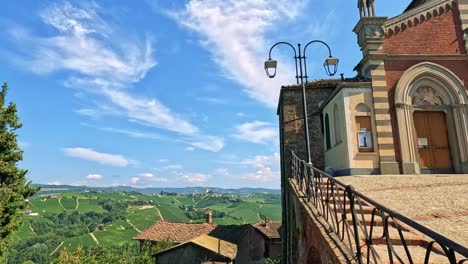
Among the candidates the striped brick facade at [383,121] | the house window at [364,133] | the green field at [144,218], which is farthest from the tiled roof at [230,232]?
the green field at [144,218]

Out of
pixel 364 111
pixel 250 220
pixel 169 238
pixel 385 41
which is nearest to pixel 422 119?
pixel 364 111

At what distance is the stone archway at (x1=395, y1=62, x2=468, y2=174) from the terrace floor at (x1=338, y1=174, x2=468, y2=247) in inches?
156

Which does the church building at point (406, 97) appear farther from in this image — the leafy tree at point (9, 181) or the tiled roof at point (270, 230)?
the tiled roof at point (270, 230)

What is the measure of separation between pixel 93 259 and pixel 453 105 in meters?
29.5

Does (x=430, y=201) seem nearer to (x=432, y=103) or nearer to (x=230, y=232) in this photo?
(x=432, y=103)

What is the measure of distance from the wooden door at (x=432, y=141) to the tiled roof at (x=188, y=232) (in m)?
21.0

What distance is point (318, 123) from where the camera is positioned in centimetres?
1781

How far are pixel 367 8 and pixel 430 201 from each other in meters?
10.7

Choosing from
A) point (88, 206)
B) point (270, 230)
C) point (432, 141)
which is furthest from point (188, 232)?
point (88, 206)

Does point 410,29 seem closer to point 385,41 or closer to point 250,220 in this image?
point 385,41

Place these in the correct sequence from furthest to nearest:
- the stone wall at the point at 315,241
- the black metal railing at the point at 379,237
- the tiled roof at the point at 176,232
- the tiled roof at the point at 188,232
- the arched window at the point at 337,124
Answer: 1. the tiled roof at the point at 176,232
2. the tiled roof at the point at 188,232
3. the arched window at the point at 337,124
4. the stone wall at the point at 315,241
5. the black metal railing at the point at 379,237

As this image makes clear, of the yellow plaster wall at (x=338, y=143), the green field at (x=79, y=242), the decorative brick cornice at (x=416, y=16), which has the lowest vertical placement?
the green field at (x=79, y=242)

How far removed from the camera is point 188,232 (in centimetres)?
3519

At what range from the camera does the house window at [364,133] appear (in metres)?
13.7
